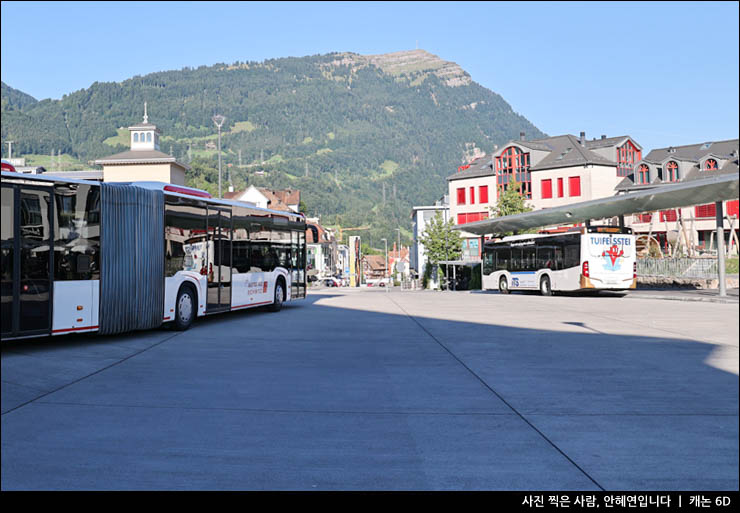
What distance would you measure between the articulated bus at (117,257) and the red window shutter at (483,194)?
58211 millimetres

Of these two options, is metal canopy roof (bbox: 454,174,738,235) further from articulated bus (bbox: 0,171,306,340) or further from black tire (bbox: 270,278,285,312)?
black tire (bbox: 270,278,285,312)

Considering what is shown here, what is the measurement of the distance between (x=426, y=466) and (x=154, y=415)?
283 centimetres

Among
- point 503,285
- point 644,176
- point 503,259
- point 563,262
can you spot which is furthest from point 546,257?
point 644,176

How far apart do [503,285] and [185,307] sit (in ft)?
82.3

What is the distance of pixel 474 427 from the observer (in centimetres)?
602

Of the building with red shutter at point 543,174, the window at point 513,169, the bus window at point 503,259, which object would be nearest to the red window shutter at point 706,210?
the bus window at point 503,259

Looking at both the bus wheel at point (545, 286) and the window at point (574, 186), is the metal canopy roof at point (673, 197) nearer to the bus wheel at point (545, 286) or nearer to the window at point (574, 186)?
the bus wheel at point (545, 286)

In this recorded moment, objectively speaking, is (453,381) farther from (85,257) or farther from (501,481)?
(85,257)

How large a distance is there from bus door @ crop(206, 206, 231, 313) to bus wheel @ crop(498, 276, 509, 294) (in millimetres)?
22187

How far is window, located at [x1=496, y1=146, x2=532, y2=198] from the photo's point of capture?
72250 millimetres

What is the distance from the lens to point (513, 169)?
7319cm

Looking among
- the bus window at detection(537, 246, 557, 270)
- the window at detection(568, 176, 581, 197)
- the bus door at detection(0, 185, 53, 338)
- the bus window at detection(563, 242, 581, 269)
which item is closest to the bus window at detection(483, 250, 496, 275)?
the bus window at detection(537, 246, 557, 270)

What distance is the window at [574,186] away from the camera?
221 ft
